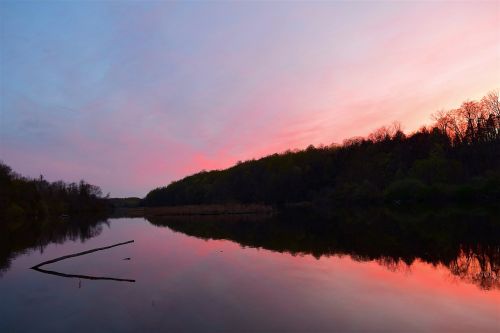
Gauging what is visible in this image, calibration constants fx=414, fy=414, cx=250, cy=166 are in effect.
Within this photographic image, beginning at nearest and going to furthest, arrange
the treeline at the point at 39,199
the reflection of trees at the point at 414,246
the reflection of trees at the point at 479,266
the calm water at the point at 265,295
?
the calm water at the point at 265,295, the reflection of trees at the point at 479,266, the reflection of trees at the point at 414,246, the treeline at the point at 39,199

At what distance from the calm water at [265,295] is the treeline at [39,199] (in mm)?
52993

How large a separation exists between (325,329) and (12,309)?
34.7 feet

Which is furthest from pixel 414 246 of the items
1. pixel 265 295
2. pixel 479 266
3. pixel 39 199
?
pixel 39 199

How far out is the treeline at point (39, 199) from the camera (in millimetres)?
72750

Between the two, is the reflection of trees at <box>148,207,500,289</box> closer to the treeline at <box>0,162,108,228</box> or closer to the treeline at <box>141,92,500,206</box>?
the treeline at <box>141,92,500,206</box>

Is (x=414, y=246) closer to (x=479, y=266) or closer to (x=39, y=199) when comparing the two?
(x=479, y=266)

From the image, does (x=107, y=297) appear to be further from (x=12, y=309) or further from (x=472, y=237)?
(x=472, y=237)

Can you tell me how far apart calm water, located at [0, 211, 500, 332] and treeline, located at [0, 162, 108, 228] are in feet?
174

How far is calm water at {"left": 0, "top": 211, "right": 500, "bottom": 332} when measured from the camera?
10.9 m

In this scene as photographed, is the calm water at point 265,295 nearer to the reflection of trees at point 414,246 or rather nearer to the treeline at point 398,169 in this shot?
the reflection of trees at point 414,246

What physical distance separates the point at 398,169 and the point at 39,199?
2889 inches

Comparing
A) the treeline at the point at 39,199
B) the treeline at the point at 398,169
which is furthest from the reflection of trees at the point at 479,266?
the treeline at the point at 39,199

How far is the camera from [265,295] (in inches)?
551

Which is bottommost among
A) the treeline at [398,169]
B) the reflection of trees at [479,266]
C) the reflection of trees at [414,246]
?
the reflection of trees at [479,266]
